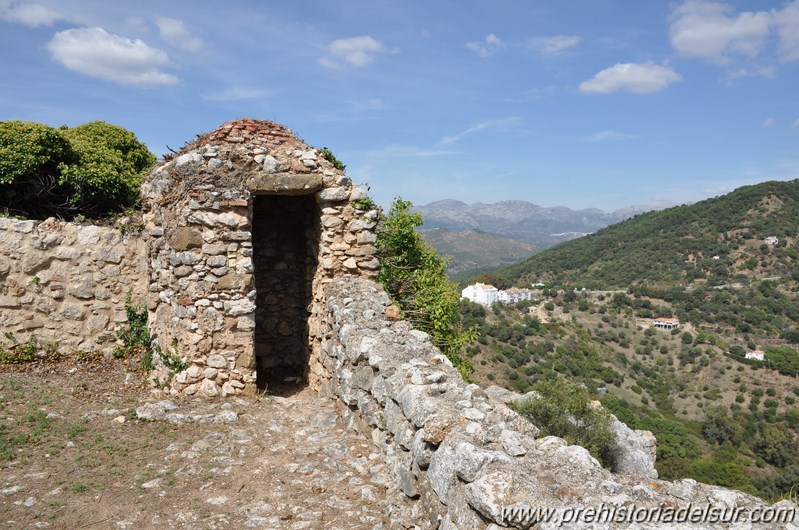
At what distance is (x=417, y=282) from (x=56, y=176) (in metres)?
6.52

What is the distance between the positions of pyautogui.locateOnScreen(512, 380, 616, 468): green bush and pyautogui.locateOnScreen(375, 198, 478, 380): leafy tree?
8.34 metres

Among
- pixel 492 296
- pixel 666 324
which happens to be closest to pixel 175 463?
pixel 492 296

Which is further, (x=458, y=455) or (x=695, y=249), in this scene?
(x=695, y=249)

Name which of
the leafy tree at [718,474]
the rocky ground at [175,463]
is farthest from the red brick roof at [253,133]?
the leafy tree at [718,474]

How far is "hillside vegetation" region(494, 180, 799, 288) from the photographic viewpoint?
5925 centimetres

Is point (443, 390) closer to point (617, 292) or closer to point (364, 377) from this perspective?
point (364, 377)

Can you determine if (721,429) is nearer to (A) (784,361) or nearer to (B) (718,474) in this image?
(A) (784,361)

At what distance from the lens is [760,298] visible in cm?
5403

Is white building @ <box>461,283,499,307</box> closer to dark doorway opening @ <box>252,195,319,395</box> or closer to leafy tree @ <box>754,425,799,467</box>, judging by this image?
leafy tree @ <box>754,425,799,467</box>

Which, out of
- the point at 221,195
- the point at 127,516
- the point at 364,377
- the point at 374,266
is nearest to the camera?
the point at 127,516

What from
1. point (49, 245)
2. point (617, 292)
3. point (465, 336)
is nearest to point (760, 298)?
point (617, 292)

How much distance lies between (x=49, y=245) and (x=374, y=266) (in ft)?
15.8

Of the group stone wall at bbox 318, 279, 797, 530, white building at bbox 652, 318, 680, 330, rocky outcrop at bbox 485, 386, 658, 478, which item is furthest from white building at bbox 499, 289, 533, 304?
stone wall at bbox 318, 279, 797, 530

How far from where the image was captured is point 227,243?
6594mm
